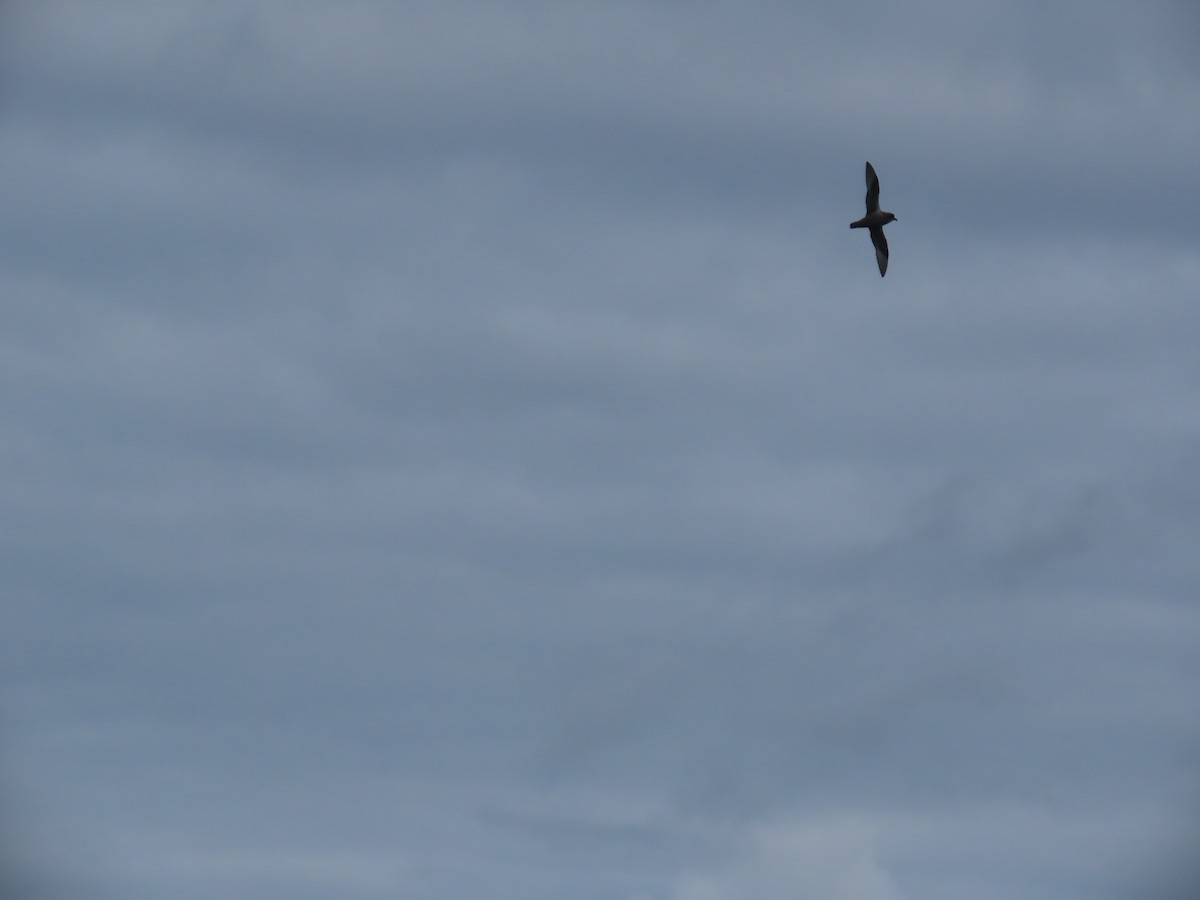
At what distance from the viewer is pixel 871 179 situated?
15438 centimetres

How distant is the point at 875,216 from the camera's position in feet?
507

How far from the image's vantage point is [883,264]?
156750 mm

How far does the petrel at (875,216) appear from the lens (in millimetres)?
154125

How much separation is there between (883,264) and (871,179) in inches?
239

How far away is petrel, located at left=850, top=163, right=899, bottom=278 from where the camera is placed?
154125 mm
